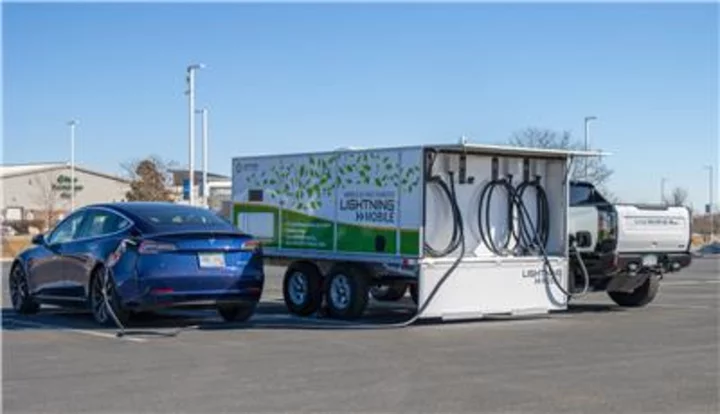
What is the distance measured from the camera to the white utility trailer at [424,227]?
45.9 ft

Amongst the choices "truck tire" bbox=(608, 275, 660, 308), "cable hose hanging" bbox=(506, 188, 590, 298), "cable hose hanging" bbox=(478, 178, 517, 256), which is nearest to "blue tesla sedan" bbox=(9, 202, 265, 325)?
"cable hose hanging" bbox=(478, 178, 517, 256)

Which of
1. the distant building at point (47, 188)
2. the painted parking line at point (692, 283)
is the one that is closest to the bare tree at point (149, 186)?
the distant building at point (47, 188)

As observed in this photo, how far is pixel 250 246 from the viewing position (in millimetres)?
13367

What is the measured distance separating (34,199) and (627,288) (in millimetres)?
84737

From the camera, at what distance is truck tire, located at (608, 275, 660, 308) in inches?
674

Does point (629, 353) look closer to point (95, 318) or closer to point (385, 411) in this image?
point (385, 411)

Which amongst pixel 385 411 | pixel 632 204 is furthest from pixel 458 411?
pixel 632 204

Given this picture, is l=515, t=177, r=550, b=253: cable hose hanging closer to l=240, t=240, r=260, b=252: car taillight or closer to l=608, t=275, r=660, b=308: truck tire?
l=608, t=275, r=660, b=308: truck tire

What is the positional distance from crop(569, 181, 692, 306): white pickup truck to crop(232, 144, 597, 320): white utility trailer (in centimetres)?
59

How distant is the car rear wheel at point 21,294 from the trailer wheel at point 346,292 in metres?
4.02

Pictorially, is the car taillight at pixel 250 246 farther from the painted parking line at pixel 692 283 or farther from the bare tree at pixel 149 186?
the bare tree at pixel 149 186

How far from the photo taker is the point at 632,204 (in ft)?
53.8

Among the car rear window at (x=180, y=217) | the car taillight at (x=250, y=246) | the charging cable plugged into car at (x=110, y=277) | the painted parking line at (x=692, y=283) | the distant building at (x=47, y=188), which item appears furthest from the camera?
the distant building at (x=47, y=188)

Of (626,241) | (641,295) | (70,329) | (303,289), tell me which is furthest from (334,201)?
(641,295)
